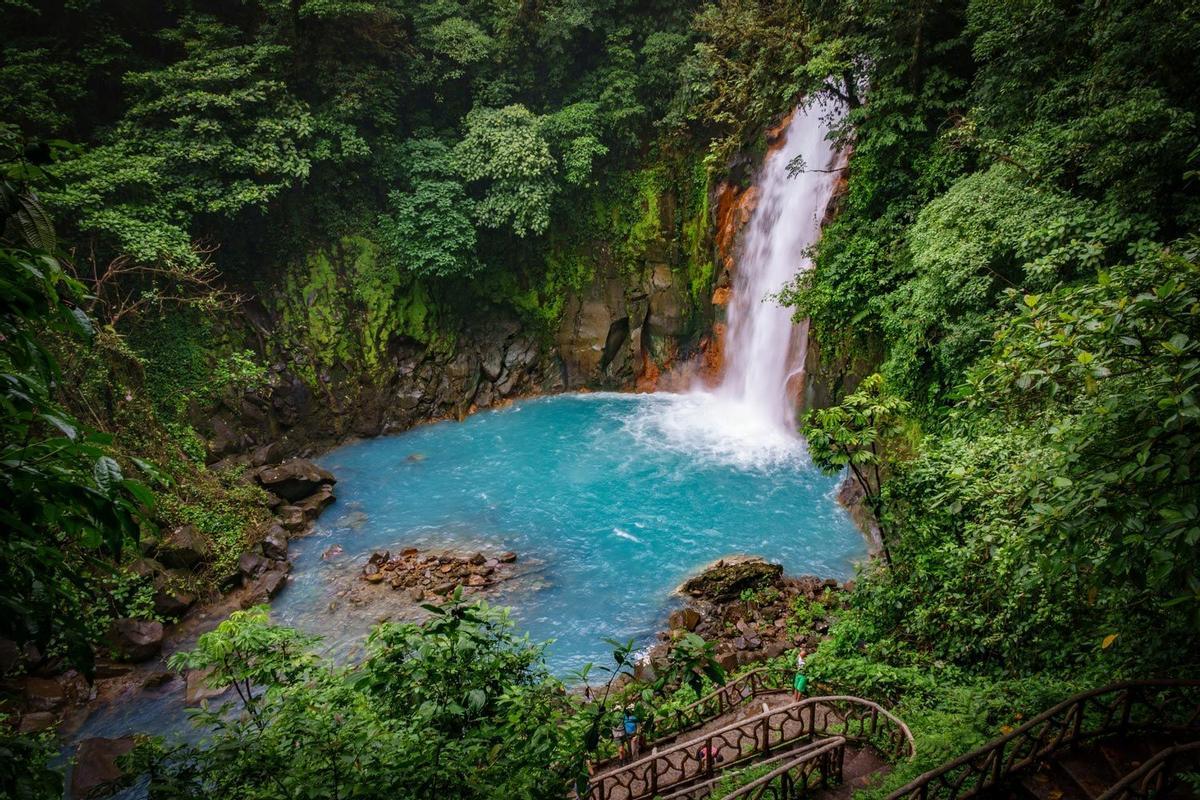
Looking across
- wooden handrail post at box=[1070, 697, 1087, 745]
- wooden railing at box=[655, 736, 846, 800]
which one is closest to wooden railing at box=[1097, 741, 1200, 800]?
wooden handrail post at box=[1070, 697, 1087, 745]

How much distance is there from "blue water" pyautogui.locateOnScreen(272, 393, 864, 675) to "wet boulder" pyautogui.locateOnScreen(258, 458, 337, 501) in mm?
776

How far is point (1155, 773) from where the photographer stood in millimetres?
3820

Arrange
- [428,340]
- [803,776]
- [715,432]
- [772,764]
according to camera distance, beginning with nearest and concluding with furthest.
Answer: [803,776] < [772,764] < [715,432] < [428,340]

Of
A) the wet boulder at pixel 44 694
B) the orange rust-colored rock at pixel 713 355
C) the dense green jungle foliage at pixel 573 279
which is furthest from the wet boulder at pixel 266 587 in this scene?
the orange rust-colored rock at pixel 713 355

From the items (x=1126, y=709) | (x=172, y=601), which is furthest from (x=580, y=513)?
(x=1126, y=709)

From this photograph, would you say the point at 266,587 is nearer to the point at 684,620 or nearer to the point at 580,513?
the point at 580,513

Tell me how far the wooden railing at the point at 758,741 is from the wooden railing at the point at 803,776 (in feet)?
1.59

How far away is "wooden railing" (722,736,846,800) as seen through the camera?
16.0 feet

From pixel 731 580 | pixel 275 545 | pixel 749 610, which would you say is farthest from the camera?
pixel 275 545

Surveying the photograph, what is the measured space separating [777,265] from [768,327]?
1753 mm

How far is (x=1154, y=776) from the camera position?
3.87 metres

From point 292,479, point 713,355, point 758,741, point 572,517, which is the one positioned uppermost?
point 713,355

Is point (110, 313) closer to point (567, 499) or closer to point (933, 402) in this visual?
point (567, 499)

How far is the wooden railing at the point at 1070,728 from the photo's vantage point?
13.6 ft
